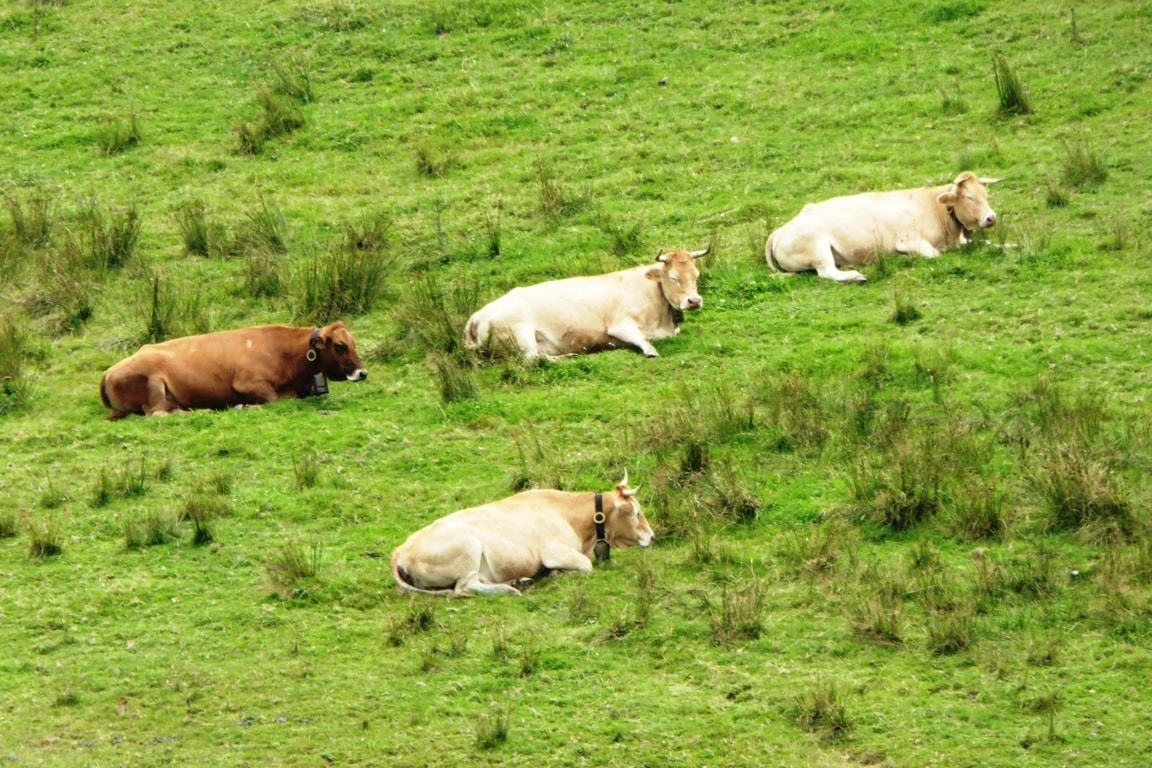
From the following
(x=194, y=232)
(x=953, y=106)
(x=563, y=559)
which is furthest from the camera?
(x=953, y=106)

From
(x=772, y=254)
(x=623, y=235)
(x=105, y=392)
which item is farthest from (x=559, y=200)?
(x=105, y=392)

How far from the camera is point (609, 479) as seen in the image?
13289mm

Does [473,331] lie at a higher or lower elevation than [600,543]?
higher

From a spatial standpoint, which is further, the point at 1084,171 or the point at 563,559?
the point at 1084,171

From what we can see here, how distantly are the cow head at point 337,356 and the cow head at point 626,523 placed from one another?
411 cm

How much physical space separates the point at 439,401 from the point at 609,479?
2173 millimetres

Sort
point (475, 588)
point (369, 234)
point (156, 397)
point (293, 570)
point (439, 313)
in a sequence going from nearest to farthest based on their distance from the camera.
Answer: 1. point (475, 588)
2. point (293, 570)
3. point (156, 397)
4. point (439, 313)
5. point (369, 234)

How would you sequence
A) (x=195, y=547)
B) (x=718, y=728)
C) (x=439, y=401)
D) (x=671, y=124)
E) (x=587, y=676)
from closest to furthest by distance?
(x=718, y=728)
(x=587, y=676)
(x=195, y=547)
(x=439, y=401)
(x=671, y=124)

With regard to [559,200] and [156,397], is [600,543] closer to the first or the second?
[156,397]

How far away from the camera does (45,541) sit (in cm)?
1221

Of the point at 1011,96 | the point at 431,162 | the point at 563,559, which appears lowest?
the point at 563,559

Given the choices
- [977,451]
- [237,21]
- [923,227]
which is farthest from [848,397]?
[237,21]

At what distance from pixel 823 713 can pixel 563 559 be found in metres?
2.84

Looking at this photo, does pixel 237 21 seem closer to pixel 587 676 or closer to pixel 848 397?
pixel 848 397
